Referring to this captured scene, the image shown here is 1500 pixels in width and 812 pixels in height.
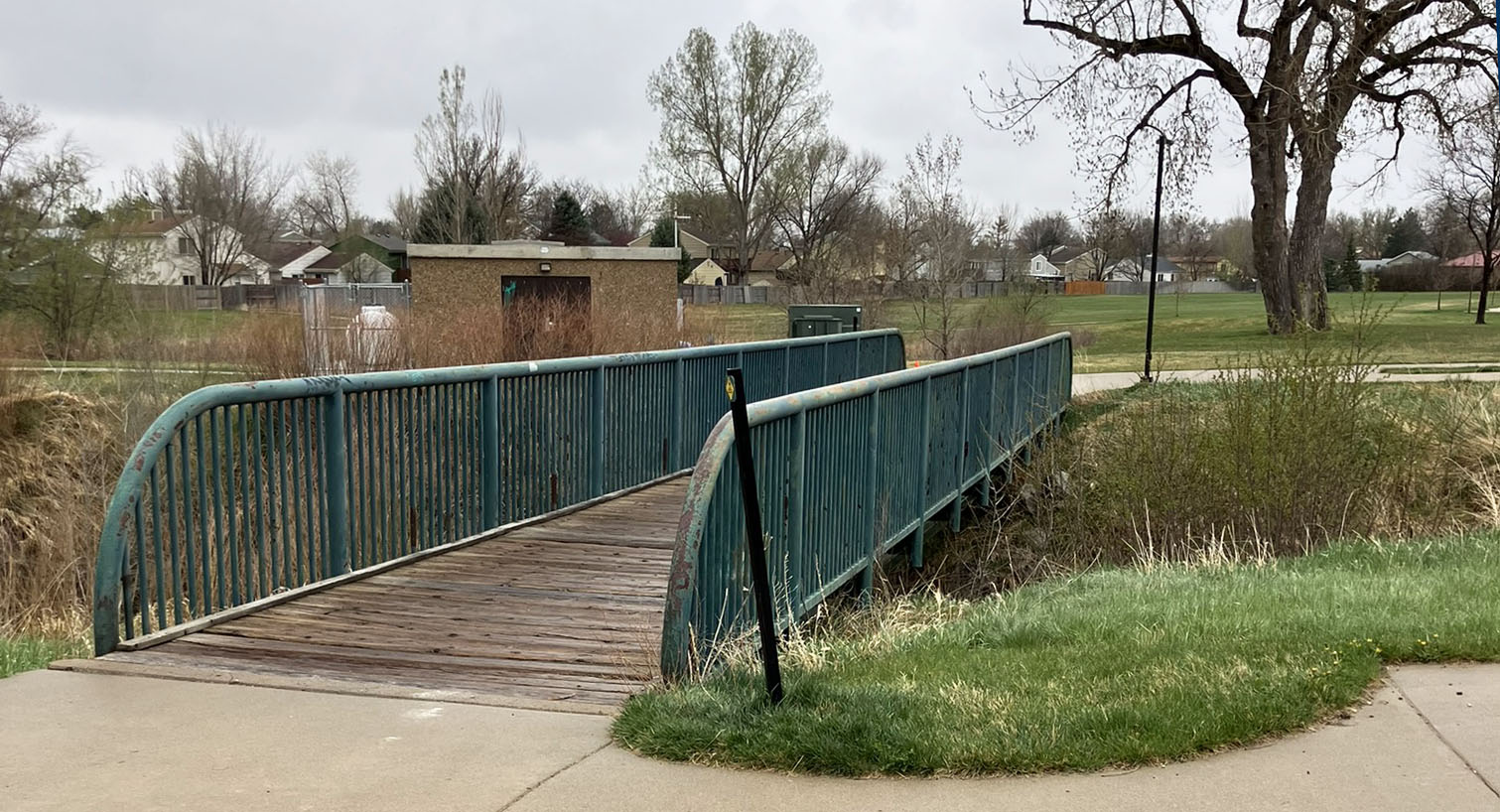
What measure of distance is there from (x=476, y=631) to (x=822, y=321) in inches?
510

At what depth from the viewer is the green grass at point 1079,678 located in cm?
427

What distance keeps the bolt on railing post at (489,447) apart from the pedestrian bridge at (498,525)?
15 millimetres

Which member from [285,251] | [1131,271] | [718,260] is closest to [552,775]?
[285,251]

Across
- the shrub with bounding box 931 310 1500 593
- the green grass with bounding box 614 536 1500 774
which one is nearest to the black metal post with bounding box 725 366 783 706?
the green grass with bounding box 614 536 1500 774

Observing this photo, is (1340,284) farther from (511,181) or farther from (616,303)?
(616,303)

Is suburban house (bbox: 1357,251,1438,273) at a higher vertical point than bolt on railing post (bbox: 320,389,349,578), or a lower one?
higher

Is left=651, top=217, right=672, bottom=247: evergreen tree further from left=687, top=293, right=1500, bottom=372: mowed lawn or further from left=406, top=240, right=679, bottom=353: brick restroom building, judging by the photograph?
left=406, top=240, right=679, bottom=353: brick restroom building

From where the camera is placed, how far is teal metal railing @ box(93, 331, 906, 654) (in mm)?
5660

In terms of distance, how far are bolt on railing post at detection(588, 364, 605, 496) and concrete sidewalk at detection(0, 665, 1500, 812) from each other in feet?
15.9

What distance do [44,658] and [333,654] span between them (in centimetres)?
164

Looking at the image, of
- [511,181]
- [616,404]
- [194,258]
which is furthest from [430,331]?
[194,258]

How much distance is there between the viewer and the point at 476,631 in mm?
6004

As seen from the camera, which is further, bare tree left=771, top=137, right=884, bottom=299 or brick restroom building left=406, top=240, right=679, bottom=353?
bare tree left=771, top=137, right=884, bottom=299

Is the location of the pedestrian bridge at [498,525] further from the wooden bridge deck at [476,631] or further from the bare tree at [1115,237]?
the bare tree at [1115,237]
